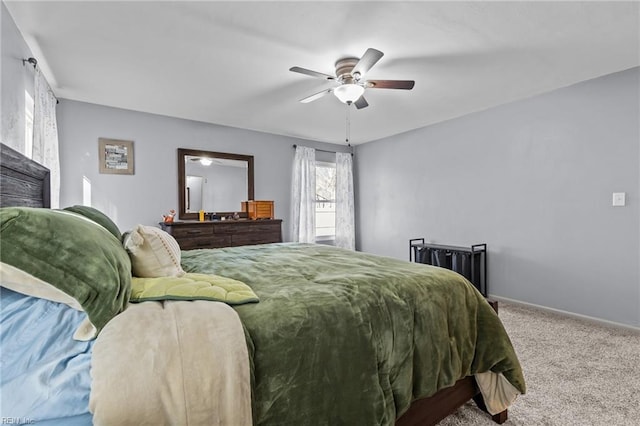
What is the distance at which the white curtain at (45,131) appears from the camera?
255 centimetres

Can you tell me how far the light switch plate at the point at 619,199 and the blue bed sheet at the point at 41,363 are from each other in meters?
4.09

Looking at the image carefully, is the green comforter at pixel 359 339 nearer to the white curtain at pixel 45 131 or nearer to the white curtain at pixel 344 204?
the white curtain at pixel 45 131

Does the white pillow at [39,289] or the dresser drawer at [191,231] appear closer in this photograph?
the white pillow at [39,289]

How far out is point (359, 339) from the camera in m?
1.21

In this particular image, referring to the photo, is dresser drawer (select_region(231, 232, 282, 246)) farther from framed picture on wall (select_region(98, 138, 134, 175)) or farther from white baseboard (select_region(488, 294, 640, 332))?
white baseboard (select_region(488, 294, 640, 332))

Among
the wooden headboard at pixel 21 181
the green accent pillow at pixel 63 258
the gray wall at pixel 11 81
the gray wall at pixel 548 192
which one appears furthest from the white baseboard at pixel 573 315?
the gray wall at pixel 11 81

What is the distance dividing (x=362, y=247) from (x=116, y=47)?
4744mm

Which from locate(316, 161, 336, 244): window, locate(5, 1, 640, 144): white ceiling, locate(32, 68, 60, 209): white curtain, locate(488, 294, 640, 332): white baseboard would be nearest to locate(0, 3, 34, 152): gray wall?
locate(5, 1, 640, 144): white ceiling

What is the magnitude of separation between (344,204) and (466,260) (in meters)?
2.51

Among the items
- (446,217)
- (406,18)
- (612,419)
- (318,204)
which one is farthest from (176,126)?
(612,419)

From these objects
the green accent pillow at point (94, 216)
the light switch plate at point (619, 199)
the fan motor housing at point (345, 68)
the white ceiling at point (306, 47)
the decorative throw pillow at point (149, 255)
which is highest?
the white ceiling at point (306, 47)

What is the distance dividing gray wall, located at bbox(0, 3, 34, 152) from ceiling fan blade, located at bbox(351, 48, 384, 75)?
7.51 feet

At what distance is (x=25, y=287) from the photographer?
0.87 metres

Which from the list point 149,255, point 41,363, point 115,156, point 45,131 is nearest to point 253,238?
point 115,156
